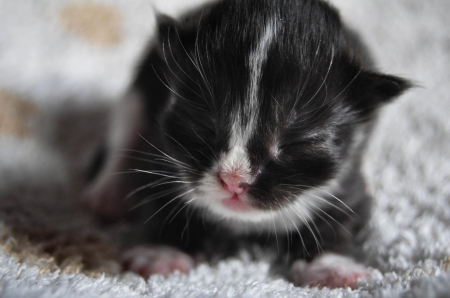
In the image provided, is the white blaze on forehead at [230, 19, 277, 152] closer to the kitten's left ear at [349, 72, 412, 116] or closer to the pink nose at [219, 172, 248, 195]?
the pink nose at [219, 172, 248, 195]

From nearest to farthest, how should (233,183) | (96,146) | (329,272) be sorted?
(233,183)
(329,272)
(96,146)

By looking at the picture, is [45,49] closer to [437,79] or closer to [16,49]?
[16,49]

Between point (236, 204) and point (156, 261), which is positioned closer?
point (236, 204)

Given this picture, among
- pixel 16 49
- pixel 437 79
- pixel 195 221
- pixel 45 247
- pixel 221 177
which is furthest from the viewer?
pixel 437 79

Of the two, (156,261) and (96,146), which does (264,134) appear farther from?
(96,146)

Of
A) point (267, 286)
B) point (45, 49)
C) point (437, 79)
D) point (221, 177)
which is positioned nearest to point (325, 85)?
point (221, 177)

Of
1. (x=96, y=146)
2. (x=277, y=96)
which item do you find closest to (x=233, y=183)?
(x=277, y=96)
